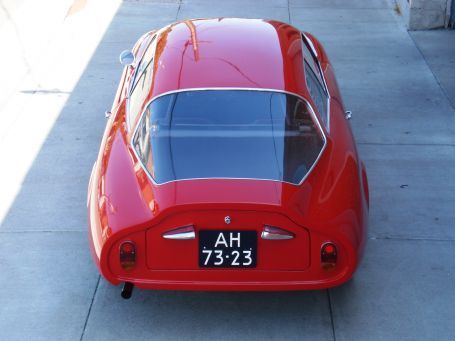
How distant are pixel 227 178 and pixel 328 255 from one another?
0.71 metres

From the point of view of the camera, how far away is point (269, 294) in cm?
518

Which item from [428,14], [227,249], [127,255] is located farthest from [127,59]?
[428,14]

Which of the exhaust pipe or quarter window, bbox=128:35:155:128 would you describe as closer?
the exhaust pipe

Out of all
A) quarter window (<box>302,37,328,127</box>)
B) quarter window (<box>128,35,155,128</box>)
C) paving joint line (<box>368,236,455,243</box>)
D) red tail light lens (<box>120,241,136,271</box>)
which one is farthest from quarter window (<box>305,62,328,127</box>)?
red tail light lens (<box>120,241,136,271</box>)

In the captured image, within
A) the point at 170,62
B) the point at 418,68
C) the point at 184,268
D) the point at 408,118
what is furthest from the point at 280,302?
the point at 418,68

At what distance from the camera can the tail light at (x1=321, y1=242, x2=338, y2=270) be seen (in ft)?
14.9

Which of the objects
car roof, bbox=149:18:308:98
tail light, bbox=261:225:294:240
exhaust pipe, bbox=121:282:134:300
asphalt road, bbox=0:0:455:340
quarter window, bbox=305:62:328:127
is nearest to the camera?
tail light, bbox=261:225:294:240

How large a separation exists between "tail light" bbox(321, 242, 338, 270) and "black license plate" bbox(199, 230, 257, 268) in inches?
15.3

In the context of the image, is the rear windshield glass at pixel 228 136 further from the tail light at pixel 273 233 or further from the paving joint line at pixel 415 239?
the paving joint line at pixel 415 239

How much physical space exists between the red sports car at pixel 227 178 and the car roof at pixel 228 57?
0.01m

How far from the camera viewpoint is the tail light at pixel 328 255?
4.55 m

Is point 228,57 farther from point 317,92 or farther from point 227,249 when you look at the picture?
point 227,249

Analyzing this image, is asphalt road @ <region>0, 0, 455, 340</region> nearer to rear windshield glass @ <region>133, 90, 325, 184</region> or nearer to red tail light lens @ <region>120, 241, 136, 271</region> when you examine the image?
red tail light lens @ <region>120, 241, 136, 271</region>

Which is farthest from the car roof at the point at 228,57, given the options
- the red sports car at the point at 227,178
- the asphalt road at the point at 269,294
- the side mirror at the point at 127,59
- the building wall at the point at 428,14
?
the building wall at the point at 428,14
